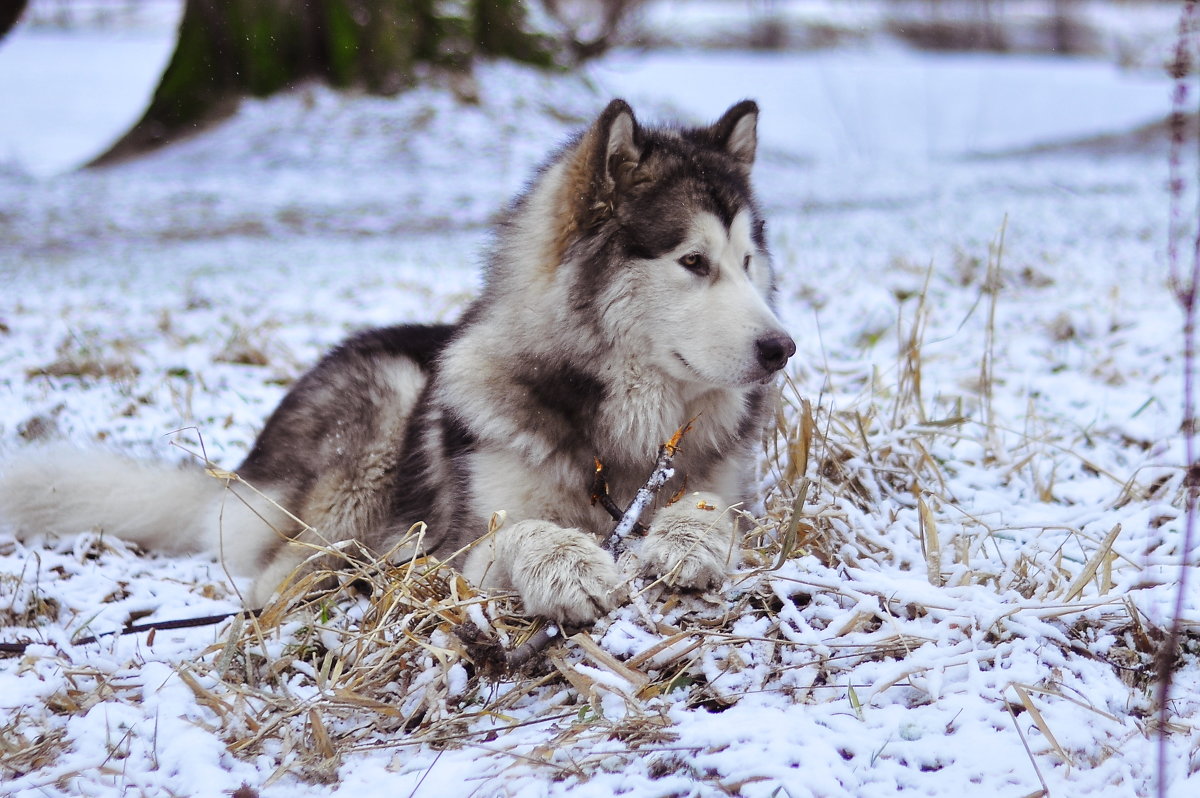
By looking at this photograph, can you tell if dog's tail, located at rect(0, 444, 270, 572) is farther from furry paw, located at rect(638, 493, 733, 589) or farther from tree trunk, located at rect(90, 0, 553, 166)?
tree trunk, located at rect(90, 0, 553, 166)

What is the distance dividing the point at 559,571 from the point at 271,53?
13519mm

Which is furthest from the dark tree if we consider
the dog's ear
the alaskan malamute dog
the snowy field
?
the dog's ear

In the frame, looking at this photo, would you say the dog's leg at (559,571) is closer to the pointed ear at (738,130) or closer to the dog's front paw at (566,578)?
the dog's front paw at (566,578)

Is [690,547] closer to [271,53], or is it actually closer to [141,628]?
[141,628]

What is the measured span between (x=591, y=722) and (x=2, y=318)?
6.03 metres

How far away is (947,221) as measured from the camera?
10.3 metres

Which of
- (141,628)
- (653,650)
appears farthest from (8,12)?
(653,650)

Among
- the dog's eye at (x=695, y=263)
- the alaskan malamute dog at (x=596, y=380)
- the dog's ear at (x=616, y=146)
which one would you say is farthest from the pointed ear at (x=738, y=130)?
the dog's eye at (x=695, y=263)

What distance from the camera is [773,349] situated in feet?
8.67

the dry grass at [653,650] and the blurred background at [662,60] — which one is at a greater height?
the blurred background at [662,60]

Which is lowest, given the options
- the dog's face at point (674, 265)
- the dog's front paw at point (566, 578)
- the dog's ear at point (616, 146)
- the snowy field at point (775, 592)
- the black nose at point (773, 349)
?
the snowy field at point (775, 592)

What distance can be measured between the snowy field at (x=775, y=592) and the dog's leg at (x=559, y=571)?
8 centimetres

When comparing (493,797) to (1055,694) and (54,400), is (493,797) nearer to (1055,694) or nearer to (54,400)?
(1055,694)

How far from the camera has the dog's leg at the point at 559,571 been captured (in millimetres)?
2363
